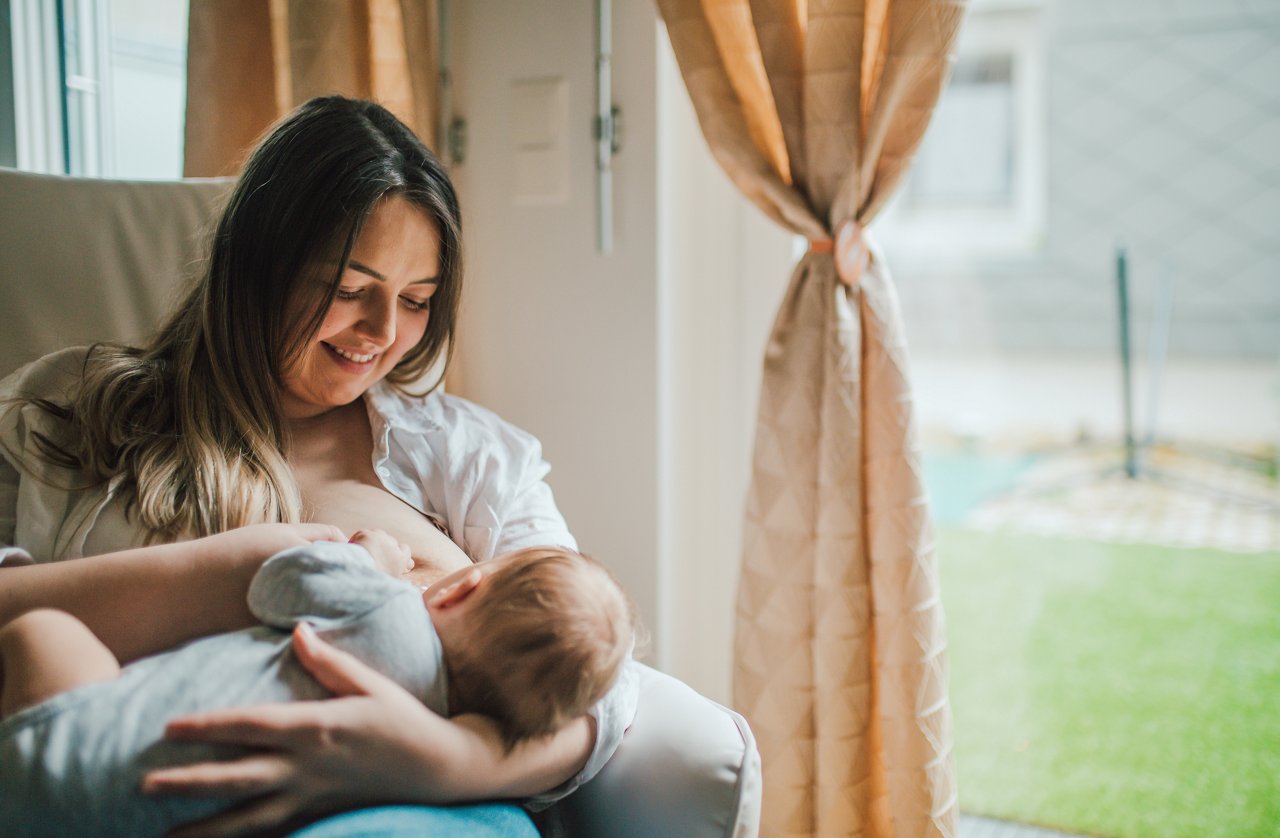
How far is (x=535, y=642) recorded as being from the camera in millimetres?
895

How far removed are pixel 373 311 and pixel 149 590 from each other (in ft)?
1.40

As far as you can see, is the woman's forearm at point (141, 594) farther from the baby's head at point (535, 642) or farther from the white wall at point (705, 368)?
the white wall at point (705, 368)

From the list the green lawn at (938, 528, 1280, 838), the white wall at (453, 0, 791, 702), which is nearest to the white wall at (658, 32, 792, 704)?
the white wall at (453, 0, 791, 702)

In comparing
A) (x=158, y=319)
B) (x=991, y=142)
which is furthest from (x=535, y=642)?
(x=991, y=142)

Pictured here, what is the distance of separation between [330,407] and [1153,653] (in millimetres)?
1570

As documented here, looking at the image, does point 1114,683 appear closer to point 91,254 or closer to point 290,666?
point 290,666

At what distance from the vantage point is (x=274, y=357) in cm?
121

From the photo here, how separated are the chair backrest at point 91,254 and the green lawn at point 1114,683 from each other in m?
1.51

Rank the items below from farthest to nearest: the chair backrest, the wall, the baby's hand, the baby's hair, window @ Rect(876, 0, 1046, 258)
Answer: the wall → window @ Rect(876, 0, 1046, 258) → the chair backrest → the baby's hand → the baby's hair

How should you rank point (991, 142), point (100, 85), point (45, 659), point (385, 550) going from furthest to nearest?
point (100, 85)
point (991, 142)
point (385, 550)
point (45, 659)

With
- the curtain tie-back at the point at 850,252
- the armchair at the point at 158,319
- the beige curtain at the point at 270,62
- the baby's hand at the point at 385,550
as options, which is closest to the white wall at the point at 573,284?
the beige curtain at the point at 270,62

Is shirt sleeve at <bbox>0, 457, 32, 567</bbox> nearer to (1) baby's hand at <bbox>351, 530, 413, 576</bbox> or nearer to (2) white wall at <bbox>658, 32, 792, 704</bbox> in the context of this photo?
(1) baby's hand at <bbox>351, 530, 413, 576</bbox>

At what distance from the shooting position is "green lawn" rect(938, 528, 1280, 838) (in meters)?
1.76

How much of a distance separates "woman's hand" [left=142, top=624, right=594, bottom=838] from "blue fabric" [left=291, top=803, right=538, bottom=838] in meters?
0.02
